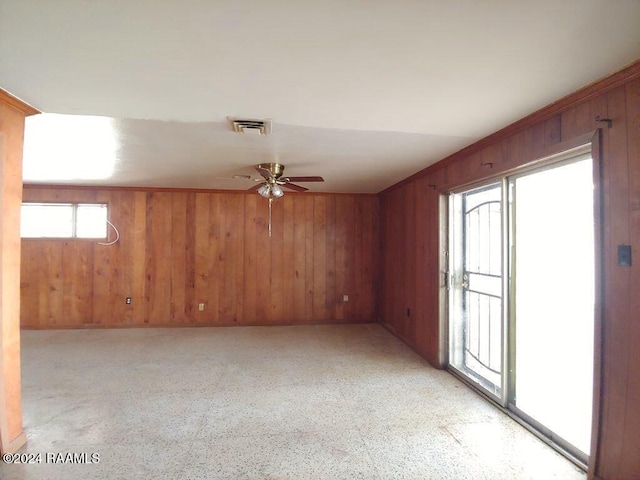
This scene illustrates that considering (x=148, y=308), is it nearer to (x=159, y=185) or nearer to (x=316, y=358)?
(x=159, y=185)

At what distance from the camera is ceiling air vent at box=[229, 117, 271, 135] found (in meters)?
1.97

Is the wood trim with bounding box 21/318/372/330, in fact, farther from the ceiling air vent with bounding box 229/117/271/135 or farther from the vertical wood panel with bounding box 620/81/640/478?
the vertical wood panel with bounding box 620/81/640/478

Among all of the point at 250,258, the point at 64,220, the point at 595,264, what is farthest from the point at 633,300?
the point at 64,220

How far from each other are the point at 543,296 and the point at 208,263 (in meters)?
4.42

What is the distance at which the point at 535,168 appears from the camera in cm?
200

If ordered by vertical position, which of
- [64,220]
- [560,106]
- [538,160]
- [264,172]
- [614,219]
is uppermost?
[560,106]

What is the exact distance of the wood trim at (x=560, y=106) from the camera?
138cm

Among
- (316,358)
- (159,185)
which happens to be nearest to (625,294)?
(316,358)

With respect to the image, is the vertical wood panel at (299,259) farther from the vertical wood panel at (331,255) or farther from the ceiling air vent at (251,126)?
the ceiling air vent at (251,126)

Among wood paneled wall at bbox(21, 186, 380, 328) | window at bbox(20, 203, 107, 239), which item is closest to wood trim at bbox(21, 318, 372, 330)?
wood paneled wall at bbox(21, 186, 380, 328)

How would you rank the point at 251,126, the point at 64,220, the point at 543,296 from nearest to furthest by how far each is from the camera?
the point at 251,126, the point at 543,296, the point at 64,220

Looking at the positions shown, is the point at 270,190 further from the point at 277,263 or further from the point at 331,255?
the point at 331,255

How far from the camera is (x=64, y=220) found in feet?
14.8

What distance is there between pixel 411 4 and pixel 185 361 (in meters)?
3.72
